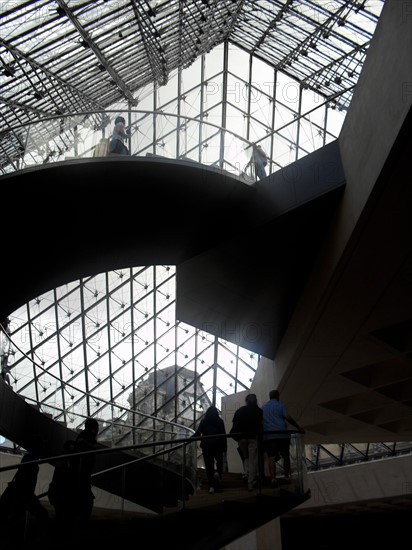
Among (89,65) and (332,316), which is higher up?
(89,65)

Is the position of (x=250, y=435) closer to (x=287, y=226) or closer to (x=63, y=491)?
(x=63, y=491)

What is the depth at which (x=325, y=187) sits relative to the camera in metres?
10.6

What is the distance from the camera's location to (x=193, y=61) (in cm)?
3447

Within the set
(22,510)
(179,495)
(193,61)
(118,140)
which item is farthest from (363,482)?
(193,61)

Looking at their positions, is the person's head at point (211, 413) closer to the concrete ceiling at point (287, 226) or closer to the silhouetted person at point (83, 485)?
the silhouetted person at point (83, 485)

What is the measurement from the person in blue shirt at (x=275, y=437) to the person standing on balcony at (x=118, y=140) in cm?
654

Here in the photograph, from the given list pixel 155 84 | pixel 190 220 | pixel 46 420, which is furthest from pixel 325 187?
pixel 155 84

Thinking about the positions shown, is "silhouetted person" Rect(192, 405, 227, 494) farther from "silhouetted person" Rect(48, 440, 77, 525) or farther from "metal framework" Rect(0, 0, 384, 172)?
"metal framework" Rect(0, 0, 384, 172)

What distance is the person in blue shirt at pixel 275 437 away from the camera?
8.82 meters

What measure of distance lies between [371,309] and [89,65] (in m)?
19.2

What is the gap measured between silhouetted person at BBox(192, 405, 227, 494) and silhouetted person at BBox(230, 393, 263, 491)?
1.03 ft

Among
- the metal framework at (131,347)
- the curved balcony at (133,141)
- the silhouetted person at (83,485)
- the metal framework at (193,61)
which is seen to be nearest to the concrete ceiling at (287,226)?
the curved balcony at (133,141)

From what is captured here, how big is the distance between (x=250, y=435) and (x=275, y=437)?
499mm

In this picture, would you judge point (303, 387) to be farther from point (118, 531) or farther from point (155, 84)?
point (155, 84)
